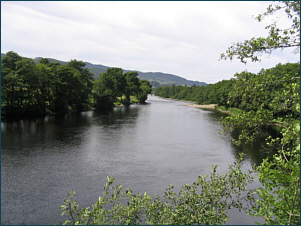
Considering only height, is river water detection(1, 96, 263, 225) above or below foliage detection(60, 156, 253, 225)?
below

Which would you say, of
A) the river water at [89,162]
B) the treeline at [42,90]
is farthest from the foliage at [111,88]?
the river water at [89,162]

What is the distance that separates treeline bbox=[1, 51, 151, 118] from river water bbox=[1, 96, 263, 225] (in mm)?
8904

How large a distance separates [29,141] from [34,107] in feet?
77.9

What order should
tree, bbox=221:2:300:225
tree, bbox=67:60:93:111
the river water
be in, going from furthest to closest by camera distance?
tree, bbox=67:60:93:111 < the river water < tree, bbox=221:2:300:225

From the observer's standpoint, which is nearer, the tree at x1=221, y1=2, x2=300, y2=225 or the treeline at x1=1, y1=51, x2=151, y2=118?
the tree at x1=221, y1=2, x2=300, y2=225

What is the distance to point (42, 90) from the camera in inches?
2217

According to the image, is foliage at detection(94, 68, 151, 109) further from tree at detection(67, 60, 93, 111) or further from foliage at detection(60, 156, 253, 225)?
foliage at detection(60, 156, 253, 225)

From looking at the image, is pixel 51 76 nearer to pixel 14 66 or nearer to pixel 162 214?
pixel 14 66

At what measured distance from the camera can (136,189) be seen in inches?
724

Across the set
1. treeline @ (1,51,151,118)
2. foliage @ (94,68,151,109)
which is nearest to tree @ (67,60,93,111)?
treeline @ (1,51,151,118)

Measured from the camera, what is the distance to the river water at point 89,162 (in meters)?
16.5

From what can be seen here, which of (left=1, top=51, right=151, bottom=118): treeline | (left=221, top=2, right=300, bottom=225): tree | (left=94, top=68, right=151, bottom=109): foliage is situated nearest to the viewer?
(left=221, top=2, right=300, bottom=225): tree

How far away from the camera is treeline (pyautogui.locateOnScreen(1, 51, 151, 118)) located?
47719 millimetres

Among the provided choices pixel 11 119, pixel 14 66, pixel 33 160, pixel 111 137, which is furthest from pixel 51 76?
pixel 33 160
